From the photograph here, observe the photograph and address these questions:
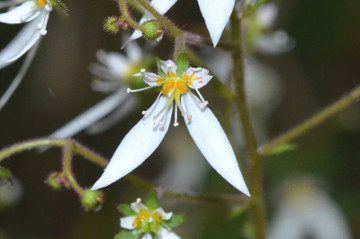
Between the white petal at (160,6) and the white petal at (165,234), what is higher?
the white petal at (160,6)

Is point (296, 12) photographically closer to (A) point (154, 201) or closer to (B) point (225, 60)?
(B) point (225, 60)

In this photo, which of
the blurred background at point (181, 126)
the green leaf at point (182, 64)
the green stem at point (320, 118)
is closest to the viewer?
the green leaf at point (182, 64)

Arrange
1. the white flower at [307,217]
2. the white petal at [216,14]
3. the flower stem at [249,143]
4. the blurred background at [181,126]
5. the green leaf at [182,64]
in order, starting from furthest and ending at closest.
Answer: the blurred background at [181,126]
the white flower at [307,217]
the flower stem at [249,143]
the green leaf at [182,64]
the white petal at [216,14]

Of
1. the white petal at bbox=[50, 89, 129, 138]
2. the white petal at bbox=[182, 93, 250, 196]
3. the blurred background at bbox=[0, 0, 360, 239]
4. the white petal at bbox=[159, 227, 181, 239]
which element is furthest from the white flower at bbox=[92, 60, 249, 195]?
the blurred background at bbox=[0, 0, 360, 239]

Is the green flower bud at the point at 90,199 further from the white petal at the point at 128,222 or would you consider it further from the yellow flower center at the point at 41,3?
the yellow flower center at the point at 41,3

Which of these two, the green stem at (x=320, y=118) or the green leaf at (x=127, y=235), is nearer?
the green leaf at (x=127, y=235)

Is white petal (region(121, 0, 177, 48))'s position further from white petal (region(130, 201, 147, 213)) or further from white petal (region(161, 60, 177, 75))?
white petal (region(130, 201, 147, 213))

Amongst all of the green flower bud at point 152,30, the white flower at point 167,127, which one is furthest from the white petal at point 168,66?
the green flower bud at point 152,30
